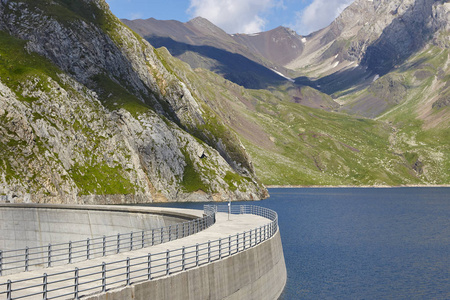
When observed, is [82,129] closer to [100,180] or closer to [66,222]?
[100,180]

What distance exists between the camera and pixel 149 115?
175625 mm

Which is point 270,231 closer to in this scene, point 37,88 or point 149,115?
point 37,88

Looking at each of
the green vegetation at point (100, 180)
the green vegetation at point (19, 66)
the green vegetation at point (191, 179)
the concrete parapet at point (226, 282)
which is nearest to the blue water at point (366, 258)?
the concrete parapet at point (226, 282)

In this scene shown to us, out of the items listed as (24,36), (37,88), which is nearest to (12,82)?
(37,88)

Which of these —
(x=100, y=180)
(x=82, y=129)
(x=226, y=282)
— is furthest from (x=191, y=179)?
(x=226, y=282)

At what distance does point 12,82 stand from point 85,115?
2342 centimetres

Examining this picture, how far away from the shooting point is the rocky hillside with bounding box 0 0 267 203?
412 feet

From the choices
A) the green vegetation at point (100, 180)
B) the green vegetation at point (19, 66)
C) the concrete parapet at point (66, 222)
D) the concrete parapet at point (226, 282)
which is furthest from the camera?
the green vegetation at point (19, 66)

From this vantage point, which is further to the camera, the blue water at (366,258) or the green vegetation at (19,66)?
the green vegetation at (19,66)

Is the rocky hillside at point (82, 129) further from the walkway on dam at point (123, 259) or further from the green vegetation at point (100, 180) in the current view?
the walkway on dam at point (123, 259)

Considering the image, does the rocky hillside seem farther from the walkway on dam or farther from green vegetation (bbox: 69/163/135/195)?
Result: the walkway on dam

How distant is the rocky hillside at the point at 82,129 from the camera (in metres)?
126

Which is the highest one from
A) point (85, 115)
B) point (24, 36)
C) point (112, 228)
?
point (24, 36)

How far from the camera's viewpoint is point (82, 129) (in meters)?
151
